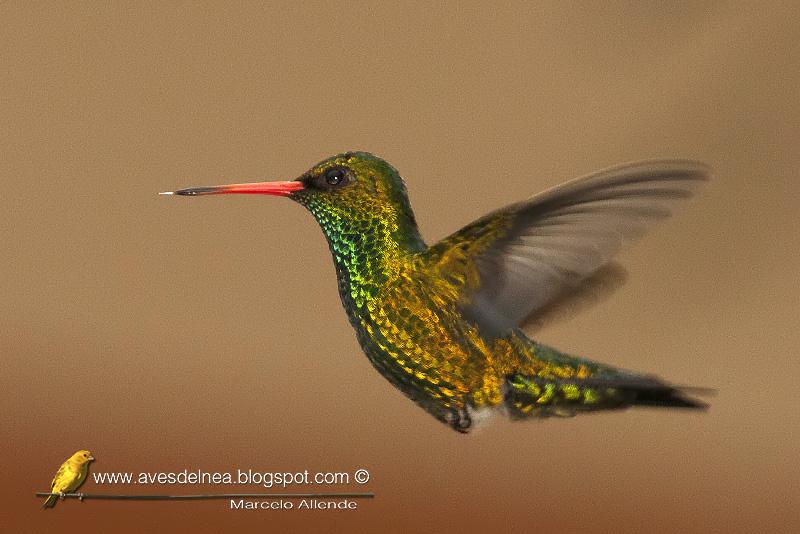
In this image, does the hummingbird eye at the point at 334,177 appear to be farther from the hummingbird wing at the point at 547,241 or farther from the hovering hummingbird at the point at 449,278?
the hummingbird wing at the point at 547,241

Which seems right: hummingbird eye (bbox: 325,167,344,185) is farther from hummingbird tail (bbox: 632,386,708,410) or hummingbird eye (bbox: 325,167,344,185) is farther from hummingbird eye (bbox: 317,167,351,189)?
hummingbird tail (bbox: 632,386,708,410)

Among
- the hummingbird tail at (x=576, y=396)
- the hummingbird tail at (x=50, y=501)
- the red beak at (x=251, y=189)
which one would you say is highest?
the red beak at (x=251, y=189)

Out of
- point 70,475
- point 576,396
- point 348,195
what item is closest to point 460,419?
point 576,396

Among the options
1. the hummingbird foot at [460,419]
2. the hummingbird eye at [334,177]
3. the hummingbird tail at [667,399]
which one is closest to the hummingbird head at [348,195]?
the hummingbird eye at [334,177]

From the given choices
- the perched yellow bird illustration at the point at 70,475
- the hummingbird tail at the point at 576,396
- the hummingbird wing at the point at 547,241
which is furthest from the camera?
the perched yellow bird illustration at the point at 70,475

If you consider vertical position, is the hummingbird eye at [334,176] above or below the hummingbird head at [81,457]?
above

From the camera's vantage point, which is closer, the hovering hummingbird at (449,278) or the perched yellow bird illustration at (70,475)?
the hovering hummingbird at (449,278)

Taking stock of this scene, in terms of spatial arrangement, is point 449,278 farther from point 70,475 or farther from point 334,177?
point 70,475

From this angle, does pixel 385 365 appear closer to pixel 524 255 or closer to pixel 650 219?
pixel 524 255
